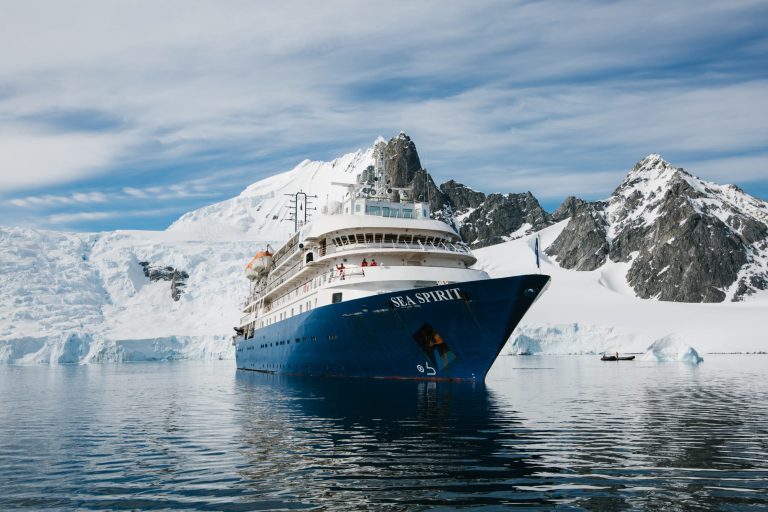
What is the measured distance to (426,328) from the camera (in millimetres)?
27078

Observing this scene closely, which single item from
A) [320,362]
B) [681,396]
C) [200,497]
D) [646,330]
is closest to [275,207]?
[646,330]

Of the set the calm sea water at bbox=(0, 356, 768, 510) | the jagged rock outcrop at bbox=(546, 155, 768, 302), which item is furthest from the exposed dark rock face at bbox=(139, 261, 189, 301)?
the calm sea water at bbox=(0, 356, 768, 510)

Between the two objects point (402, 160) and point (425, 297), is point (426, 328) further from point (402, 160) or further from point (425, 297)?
point (402, 160)

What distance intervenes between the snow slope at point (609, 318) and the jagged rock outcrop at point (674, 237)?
15.3ft

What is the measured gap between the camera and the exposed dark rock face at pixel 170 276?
13038 cm

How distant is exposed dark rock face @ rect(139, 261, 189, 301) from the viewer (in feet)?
428

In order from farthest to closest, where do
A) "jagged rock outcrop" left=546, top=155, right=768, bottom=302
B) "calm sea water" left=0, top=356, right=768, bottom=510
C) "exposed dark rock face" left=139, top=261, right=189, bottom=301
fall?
1. "jagged rock outcrop" left=546, top=155, right=768, bottom=302
2. "exposed dark rock face" left=139, top=261, right=189, bottom=301
3. "calm sea water" left=0, top=356, right=768, bottom=510

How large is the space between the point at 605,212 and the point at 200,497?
592 feet

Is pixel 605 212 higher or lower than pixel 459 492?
higher

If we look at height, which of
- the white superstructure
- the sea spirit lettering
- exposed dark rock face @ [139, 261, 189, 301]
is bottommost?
the sea spirit lettering

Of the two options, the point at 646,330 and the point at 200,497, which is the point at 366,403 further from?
the point at 646,330

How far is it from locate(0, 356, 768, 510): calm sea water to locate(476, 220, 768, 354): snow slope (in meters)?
60.5

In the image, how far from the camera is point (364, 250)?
3122cm

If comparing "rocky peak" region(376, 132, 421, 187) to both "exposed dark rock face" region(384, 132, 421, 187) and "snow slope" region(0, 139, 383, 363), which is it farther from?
"snow slope" region(0, 139, 383, 363)
